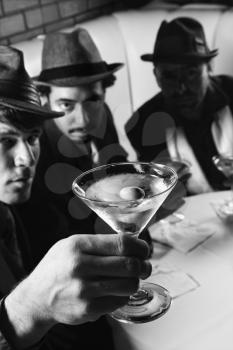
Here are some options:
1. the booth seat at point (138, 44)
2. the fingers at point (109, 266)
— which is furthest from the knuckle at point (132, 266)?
the booth seat at point (138, 44)

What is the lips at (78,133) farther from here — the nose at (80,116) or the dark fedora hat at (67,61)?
the dark fedora hat at (67,61)

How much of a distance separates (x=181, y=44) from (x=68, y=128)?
0.53m

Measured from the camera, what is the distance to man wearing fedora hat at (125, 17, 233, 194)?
1709mm

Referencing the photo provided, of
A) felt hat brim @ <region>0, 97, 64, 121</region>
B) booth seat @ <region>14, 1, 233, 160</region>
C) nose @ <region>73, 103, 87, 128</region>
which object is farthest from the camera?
booth seat @ <region>14, 1, 233, 160</region>

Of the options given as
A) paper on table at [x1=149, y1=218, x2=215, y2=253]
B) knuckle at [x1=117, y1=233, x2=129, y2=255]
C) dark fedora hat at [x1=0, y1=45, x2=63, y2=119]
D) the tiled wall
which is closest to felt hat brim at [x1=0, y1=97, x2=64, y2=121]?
dark fedora hat at [x1=0, y1=45, x2=63, y2=119]

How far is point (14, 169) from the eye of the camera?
121 centimetres

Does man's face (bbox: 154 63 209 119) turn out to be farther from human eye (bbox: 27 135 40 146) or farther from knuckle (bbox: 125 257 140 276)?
knuckle (bbox: 125 257 140 276)

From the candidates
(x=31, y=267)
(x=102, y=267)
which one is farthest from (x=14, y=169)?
(x=102, y=267)

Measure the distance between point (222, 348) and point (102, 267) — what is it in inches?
17.1

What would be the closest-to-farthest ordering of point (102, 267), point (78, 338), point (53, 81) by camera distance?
1. point (102, 267)
2. point (78, 338)
3. point (53, 81)

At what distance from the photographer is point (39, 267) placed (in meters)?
0.78

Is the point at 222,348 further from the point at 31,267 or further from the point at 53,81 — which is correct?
the point at 53,81

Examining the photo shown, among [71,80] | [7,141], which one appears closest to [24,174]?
[7,141]

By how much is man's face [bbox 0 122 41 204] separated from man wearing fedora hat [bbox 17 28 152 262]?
0.15 ft
